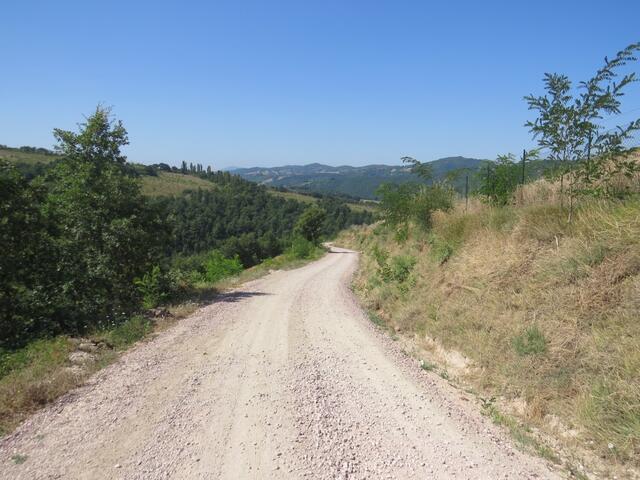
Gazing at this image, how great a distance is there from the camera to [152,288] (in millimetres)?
11352

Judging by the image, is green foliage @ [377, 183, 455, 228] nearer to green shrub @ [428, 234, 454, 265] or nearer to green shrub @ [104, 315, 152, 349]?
green shrub @ [428, 234, 454, 265]

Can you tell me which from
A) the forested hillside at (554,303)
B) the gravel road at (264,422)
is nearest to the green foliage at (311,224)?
the forested hillside at (554,303)

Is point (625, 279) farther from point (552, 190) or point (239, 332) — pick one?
point (239, 332)

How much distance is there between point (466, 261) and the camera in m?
9.17

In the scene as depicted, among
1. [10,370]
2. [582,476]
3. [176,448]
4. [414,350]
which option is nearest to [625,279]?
[582,476]

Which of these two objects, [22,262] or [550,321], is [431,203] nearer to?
[550,321]

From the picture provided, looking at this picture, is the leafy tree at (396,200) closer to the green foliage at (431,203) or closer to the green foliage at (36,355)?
the green foliage at (431,203)

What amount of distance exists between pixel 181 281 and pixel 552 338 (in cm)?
1129

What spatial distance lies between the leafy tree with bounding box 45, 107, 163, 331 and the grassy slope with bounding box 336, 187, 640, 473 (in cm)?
724

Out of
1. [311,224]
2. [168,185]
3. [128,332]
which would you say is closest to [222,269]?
[128,332]

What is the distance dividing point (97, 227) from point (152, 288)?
2.20 m

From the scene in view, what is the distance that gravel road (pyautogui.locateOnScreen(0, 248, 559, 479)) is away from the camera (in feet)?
12.1

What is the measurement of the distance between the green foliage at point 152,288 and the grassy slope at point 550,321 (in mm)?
6341

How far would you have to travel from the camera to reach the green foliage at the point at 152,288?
11.1 meters
